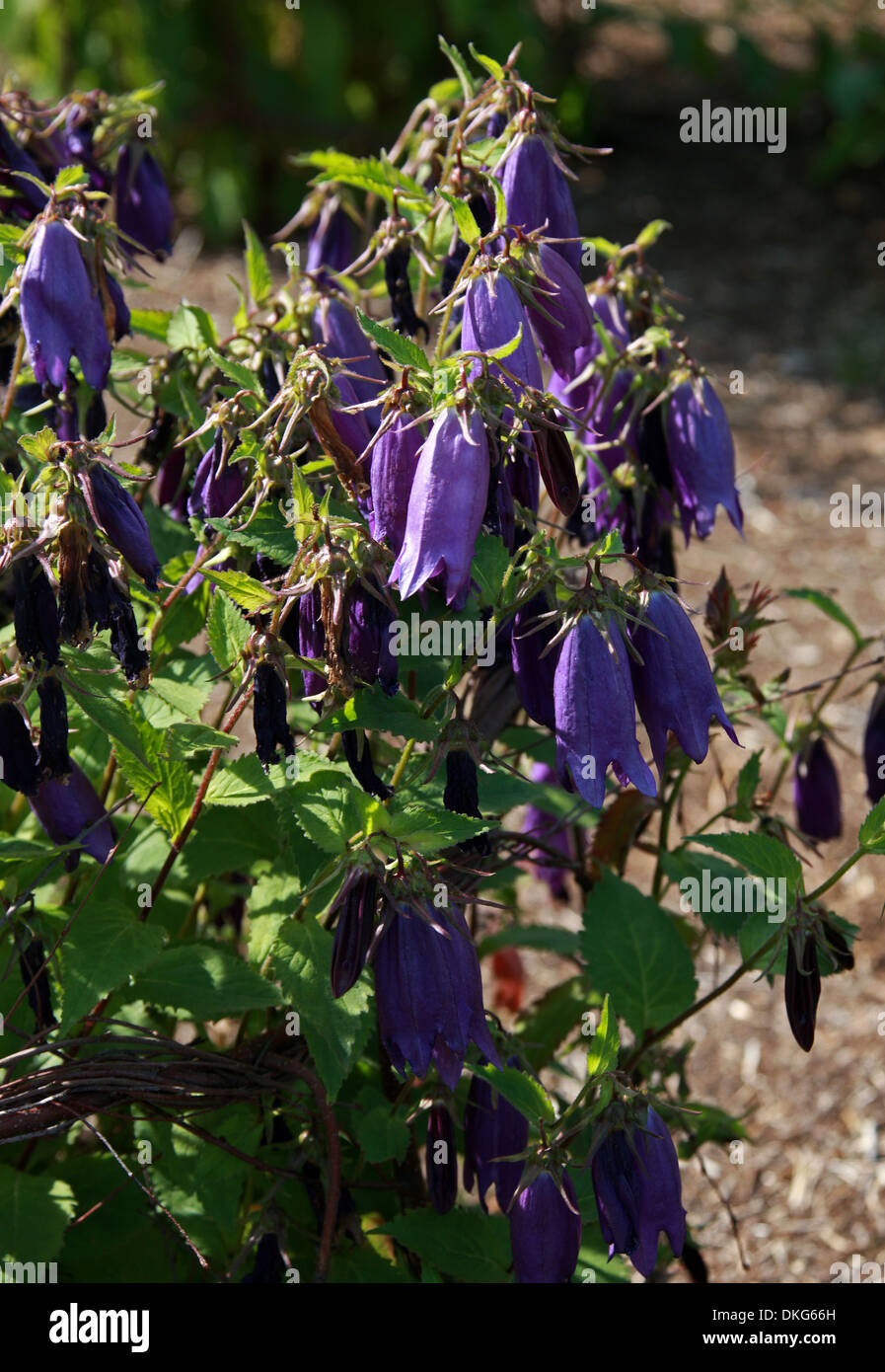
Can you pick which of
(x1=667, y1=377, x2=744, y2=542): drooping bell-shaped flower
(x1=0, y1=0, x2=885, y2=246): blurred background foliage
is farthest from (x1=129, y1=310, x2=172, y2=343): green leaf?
(x1=0, y1=0, x2=885, y2=246): blurred background foliage

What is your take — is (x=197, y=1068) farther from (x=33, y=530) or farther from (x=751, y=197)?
(x=751, y=197)

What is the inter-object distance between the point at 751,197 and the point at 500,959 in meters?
5.17

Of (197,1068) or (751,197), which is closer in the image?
(197,1068)

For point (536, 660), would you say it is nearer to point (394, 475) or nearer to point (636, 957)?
point (394, 475)

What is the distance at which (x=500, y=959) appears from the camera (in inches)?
102

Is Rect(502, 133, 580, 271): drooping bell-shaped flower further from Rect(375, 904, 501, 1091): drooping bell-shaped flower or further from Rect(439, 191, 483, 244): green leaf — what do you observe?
Rect(375, 904, 501, 1091): drooping bell-shaped flower

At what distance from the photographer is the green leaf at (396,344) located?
125 cm

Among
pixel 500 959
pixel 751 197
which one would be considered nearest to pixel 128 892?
pixel 500 959

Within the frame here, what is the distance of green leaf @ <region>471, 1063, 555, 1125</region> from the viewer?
1.45m

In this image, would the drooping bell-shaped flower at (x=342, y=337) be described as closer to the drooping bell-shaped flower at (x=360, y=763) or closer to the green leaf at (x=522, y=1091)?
the drooping bell-shaped flower at (x=360, y=763)

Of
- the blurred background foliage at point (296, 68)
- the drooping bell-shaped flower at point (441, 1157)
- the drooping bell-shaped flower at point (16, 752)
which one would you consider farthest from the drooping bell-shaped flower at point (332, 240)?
the blurred background foliage at point (296, 68)

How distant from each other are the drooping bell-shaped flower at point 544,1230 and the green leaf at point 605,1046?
0.14 metres

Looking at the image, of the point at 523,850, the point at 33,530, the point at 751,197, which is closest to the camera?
the point at 33,530

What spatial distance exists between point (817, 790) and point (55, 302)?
1.13 metres
